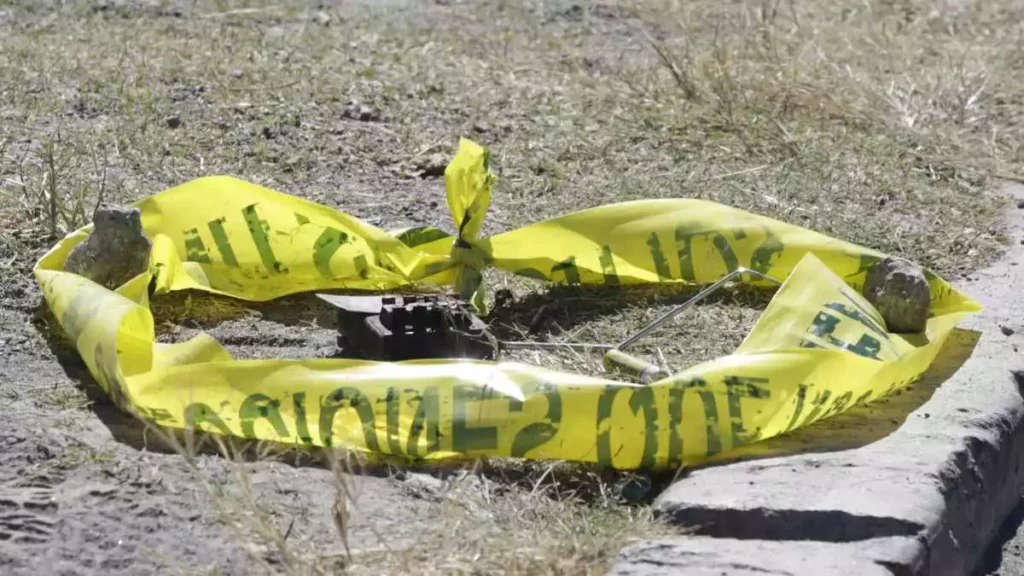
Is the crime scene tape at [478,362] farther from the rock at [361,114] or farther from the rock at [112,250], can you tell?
the rock at [361,114]

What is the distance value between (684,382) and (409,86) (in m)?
3.50

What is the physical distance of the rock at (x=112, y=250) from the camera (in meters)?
3.81

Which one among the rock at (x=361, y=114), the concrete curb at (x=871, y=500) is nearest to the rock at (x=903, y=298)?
the concrete curb at (x=871, y=500)

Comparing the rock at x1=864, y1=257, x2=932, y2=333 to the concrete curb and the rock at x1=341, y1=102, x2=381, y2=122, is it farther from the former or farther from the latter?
the rock at x1=341, y1=102, x2=381, y2=122

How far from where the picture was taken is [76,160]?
16.4 ft

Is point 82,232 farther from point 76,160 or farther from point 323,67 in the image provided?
point 323,67

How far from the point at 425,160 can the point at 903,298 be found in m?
2.17

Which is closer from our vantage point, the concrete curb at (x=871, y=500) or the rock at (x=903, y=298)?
the concrete curb at (x=871, y=500)

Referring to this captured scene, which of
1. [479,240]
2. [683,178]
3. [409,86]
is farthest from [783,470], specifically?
[409,86]

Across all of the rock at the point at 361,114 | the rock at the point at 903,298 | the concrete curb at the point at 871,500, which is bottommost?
the concrete curb at the point at 871,500

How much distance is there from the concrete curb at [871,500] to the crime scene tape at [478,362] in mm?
129

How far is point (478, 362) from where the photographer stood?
320cm

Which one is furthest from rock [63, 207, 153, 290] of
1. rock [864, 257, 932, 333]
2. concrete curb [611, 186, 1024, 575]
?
rock [864, 257, 932, 333]

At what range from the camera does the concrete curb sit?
2676mm
